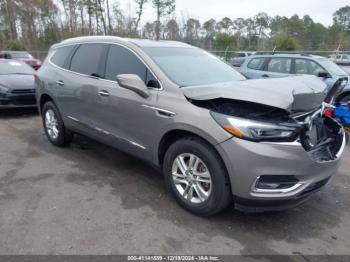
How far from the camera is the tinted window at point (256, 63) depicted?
30.5 ft

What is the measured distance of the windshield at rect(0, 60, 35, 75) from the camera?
28.7 feet

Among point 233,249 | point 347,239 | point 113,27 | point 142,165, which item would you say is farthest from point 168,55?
point 113,27

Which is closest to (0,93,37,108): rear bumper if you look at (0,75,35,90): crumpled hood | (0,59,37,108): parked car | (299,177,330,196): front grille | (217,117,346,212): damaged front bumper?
(0,59,37,108): parked car

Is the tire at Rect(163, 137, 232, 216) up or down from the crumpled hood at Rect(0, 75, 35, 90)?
up

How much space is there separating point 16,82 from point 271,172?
7.22 m

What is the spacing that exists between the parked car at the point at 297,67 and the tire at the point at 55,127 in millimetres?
4363

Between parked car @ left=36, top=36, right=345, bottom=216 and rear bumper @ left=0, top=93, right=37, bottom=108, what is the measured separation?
3851 mm

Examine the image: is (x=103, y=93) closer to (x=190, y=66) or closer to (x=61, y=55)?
(x=190, y=66)

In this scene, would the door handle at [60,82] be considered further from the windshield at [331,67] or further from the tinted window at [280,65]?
the windshield at [331,67]

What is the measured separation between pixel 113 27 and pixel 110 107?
35824 millimetres

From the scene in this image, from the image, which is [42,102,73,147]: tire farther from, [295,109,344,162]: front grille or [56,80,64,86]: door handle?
[295,109,344,162]: front grille

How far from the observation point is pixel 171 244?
9.55 feet

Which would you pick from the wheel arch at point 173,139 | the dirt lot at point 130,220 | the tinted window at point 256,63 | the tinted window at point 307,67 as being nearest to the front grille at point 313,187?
the dirt lot at point 130,220

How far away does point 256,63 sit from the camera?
9.45 meters
